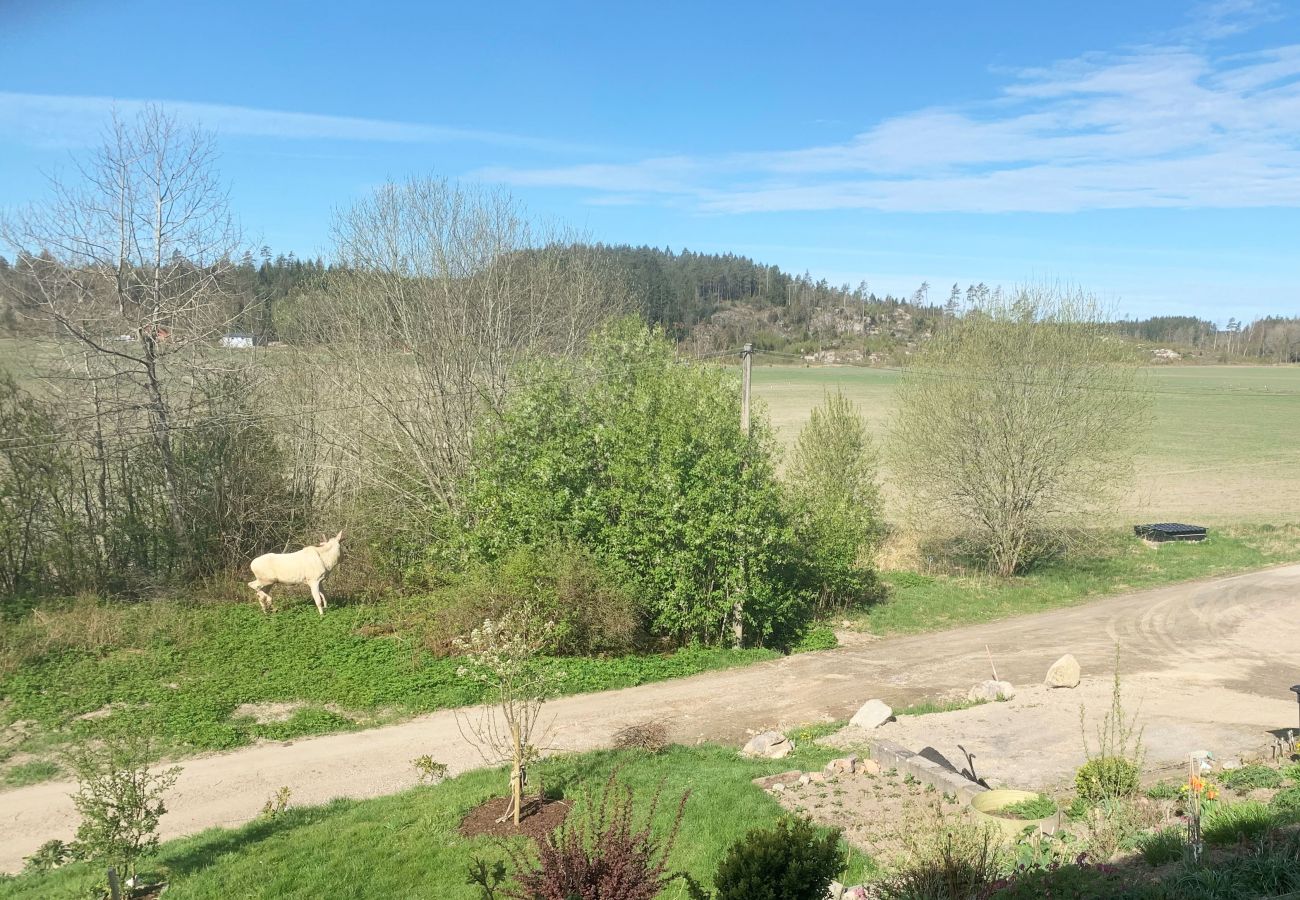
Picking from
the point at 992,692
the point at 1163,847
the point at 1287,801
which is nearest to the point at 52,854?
the point at 1163,847

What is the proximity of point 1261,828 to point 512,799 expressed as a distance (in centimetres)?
795

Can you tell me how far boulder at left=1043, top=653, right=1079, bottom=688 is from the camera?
1617 cm

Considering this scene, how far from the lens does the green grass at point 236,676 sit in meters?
14.2

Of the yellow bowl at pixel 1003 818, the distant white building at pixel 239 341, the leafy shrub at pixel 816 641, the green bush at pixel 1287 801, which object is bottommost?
the leafy shrub at pixel 816 641

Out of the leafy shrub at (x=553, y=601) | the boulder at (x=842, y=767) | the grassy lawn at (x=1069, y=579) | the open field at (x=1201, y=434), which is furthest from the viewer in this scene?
the open field at (x=1201, y=434)

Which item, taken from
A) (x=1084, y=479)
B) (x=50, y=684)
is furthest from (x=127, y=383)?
(x=1084, y=479)

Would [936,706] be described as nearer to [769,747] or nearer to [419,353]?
[769,747]

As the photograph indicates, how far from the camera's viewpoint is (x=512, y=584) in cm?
1783

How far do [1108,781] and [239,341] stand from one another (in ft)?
75.8

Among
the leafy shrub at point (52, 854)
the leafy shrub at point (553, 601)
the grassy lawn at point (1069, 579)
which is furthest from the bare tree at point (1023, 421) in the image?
the leafy shrub at point (52, 854)

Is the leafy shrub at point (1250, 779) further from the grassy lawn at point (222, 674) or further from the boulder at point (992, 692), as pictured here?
the grassy lawn at point (222, 674)

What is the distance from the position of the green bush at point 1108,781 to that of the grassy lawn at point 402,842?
280 cm

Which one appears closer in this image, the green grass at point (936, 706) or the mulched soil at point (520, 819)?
the mulched soil at point (520, 819)

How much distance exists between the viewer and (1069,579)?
2686 centimetres
